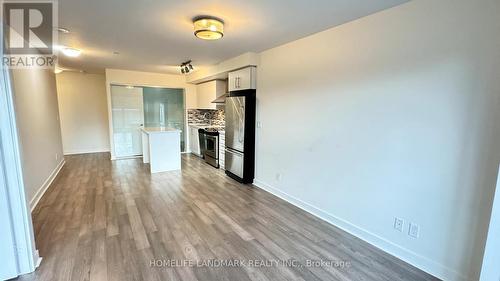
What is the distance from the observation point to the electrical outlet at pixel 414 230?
2.12m

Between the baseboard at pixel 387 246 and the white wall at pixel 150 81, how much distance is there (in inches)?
195

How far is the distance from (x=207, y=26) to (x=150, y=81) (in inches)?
180

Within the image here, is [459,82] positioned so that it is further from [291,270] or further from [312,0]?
[291,270]

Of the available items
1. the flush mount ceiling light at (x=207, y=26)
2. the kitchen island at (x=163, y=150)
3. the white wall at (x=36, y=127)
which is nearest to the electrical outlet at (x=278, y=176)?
the flush mount ceiling light at (x=207, y=26)

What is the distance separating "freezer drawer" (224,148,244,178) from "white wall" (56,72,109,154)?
476 cm

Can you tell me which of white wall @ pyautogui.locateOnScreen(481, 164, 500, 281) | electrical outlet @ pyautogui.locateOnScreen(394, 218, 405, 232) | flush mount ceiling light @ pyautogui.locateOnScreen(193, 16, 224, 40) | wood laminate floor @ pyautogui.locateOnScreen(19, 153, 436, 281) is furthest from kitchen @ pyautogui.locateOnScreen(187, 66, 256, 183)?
white wall @ pyautogui.locateOnScreen(481, 164, 500, 281)

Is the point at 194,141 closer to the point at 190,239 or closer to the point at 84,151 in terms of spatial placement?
the point at 84,151

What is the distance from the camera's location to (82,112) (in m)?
6.90

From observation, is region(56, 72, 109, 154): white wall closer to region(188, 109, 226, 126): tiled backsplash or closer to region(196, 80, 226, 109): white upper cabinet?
region(188, 109, 226, 126): tiled backsplash

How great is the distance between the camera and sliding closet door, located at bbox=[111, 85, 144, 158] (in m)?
6.24

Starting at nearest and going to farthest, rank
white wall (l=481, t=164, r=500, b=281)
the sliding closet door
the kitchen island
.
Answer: white wall (l=481, t=164, r=500, b=281) < the kitchen island < the sliding closet door

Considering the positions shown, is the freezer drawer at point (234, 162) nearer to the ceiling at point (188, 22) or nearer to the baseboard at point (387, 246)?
the baseboard at point (387, 246)

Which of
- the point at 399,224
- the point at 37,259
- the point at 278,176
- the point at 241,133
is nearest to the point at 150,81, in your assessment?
the point at 241,133

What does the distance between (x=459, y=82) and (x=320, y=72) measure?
1.42m
